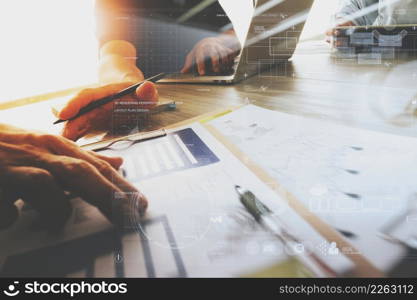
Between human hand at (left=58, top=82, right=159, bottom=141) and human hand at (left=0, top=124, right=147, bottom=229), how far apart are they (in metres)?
0.08

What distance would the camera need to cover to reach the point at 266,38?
55 cm

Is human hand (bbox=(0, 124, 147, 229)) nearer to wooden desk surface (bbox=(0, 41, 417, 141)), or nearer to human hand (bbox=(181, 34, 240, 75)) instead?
wooden desk surface (bbox=(0, 41, 417, 141))

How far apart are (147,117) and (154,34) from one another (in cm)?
14

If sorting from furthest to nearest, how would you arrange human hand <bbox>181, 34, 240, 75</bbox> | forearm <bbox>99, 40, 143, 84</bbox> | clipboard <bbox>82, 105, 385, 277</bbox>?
human hand <bbox>181, 34, 240, 75</bbox>, forearm <bbox>99, 40, 143, 84</bbox>, clipboard <bbox>82, 105, 385, 277</bbox>

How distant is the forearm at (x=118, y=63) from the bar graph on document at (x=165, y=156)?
12cm

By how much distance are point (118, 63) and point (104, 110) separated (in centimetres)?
18

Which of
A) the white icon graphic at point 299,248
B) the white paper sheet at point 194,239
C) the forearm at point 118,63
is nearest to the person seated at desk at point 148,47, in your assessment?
the forearm at point 118,63

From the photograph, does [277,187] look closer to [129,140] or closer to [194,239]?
[194,239]

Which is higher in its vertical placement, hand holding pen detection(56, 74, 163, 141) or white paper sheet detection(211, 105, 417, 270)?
hand holding pen detection(56, 74, 163, 141)

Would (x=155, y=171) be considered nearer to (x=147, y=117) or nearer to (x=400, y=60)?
(x=147, y=117)

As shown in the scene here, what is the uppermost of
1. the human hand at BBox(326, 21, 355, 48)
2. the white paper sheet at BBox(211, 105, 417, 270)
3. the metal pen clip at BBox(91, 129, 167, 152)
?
the human hand at BBox(326, 21, 355, 48)

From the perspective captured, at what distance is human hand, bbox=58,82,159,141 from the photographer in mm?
370

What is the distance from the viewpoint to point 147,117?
0.42 m

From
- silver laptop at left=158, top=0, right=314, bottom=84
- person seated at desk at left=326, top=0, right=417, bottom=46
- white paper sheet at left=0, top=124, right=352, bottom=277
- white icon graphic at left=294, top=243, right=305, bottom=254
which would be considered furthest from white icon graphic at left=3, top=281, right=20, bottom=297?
person seated at desk at left=326, top=0, right=417, bottom=46
